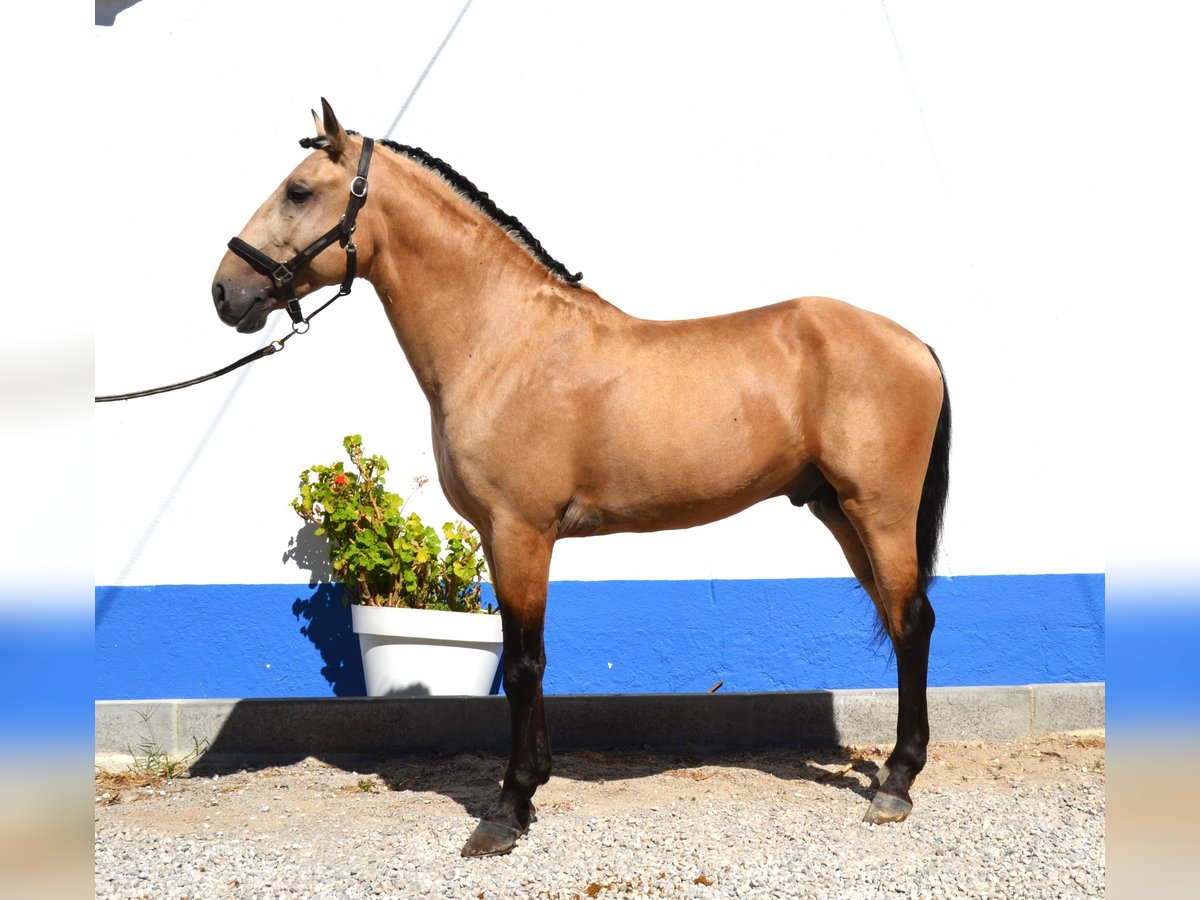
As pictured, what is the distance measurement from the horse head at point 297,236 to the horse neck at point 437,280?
113 millimetres

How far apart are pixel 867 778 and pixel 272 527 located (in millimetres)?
3085

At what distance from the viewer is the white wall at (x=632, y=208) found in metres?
5.14

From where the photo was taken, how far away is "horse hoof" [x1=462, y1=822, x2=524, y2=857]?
338 cm

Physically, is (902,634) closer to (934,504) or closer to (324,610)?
(934,504)

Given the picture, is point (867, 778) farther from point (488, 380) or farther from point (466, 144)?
point (466, 144)

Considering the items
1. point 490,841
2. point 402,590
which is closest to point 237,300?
point 402,590

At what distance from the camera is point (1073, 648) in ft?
17.6

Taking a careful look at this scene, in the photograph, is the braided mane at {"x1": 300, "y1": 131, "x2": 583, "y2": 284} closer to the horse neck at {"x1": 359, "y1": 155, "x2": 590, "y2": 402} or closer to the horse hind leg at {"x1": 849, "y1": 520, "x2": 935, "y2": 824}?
the horse neck at {"x1": 359, "y1": 155, "x2": 590, "y2": 402}

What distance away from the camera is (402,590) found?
15.8 feet

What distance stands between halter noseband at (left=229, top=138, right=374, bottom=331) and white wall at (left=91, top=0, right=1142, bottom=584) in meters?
1.76

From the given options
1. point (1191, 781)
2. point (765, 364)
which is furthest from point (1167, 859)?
point (765, 364)

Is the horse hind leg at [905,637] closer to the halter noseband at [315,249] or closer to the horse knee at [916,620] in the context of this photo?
the horse knee at [916,620]

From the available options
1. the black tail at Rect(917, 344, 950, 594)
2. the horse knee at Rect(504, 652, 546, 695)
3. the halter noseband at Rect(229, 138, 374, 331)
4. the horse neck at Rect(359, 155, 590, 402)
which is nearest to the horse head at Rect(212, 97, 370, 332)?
the halter noseband at Rect(229, 138, 374, 331)

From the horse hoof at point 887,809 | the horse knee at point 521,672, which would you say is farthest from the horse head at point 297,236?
the horse hoof at point 887,809
